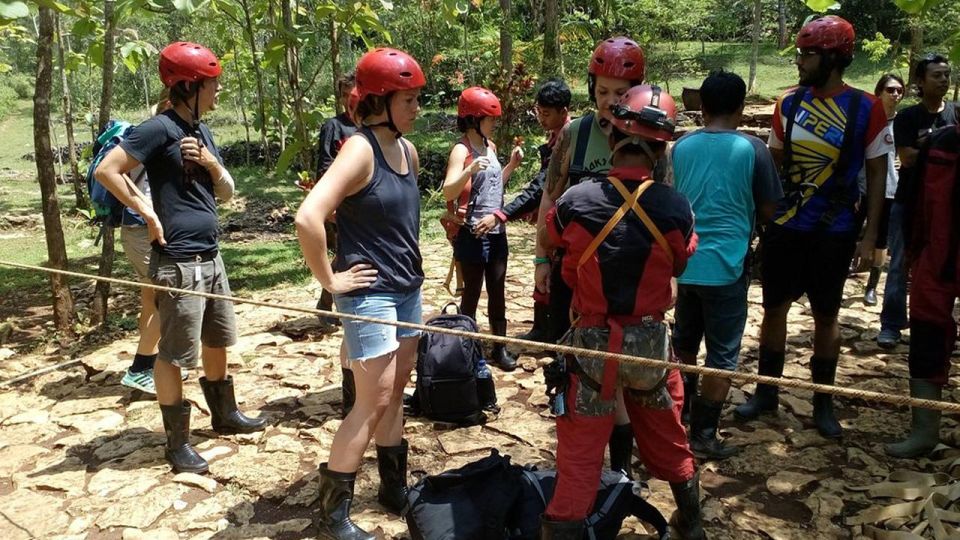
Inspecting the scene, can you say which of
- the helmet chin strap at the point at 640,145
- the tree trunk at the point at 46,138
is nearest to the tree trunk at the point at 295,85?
the tree trunk at the point at 46,138

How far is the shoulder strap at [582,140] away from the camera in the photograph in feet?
12.5

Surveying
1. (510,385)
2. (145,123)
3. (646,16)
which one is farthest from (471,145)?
(646,16)

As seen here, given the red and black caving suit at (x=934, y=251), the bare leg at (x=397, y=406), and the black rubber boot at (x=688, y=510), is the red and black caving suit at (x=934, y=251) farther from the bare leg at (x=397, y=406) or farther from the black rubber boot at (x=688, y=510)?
the bare leg at (x=397, y=406)

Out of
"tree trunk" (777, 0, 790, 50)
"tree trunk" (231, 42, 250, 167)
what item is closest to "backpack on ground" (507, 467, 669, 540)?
"tree trunk" (231, 42, 250, 167)

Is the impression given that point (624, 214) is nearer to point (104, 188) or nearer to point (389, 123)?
point (389, 123)

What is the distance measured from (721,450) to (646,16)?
1977 cm

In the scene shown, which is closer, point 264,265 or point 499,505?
point 499,505

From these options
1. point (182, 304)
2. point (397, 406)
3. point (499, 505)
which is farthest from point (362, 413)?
point (182, 304)

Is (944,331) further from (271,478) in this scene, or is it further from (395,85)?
(271,478)

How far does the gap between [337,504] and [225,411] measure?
5.49ft

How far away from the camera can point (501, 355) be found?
561cm

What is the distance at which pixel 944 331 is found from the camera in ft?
12.6

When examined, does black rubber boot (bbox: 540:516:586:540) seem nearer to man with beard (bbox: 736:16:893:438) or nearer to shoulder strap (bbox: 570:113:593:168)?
shoulder strap (bbox: 570:113:593:168)

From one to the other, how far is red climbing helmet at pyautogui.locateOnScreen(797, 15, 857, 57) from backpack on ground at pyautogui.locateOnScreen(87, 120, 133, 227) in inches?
168
